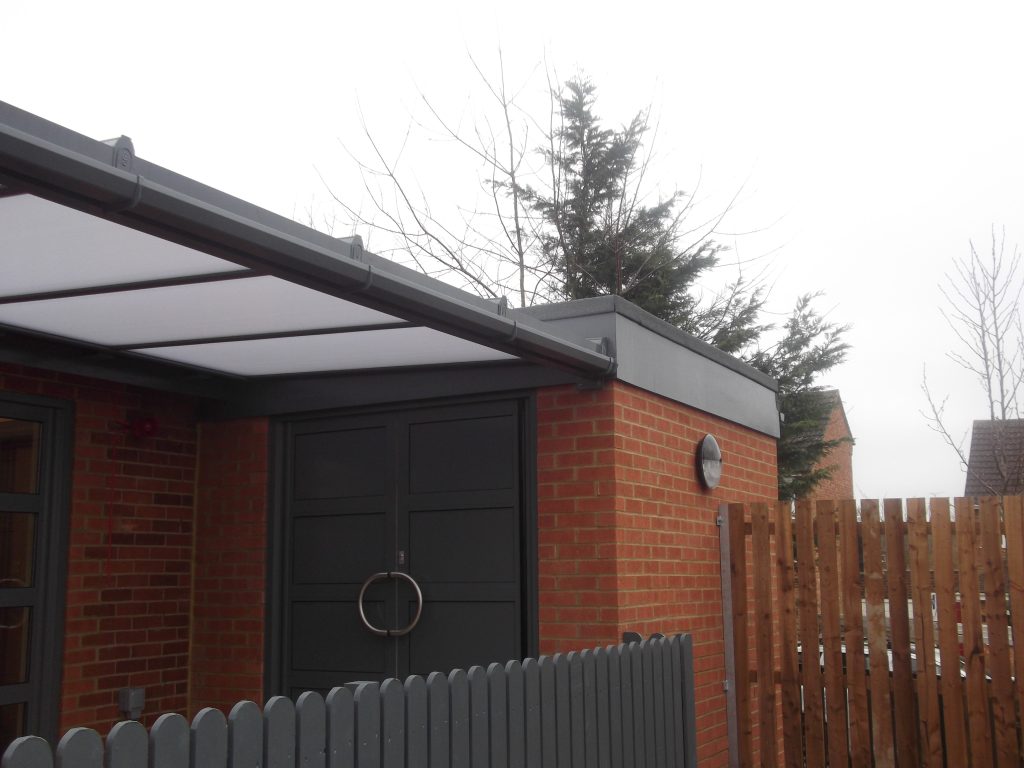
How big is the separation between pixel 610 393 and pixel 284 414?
87.3 inches

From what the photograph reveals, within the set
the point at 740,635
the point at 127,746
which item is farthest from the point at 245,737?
the point at 740,635

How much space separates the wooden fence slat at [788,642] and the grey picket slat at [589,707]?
2422 mm

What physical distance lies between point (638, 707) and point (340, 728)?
91.3 inches

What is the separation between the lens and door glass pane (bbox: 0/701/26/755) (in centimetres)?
571

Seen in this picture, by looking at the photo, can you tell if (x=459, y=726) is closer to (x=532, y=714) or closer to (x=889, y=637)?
(x=532, y=714)

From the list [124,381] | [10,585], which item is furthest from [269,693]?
[124,381]

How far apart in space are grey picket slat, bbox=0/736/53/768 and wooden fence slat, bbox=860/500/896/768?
504 cm

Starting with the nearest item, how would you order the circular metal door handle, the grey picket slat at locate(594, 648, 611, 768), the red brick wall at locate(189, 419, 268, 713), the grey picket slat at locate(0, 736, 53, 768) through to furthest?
the grey picket slat at locate(0, 736, 53, 768) → the grey picket slat at locate(594, 648, 611, 768) → the circular metal door handle → the red brick wall at locate(189, 419, 268, 713)

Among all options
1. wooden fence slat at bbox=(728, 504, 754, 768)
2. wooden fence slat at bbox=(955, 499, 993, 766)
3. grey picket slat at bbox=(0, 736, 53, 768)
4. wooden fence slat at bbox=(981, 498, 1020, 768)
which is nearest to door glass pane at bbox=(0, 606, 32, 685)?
grey picket slat at bbox=(0, 736, 53, 768)

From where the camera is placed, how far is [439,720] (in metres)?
3.47

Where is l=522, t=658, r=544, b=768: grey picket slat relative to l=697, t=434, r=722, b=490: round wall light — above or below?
below

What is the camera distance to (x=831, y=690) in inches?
254

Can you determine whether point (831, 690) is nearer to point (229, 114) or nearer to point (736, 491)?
point (736, 491)

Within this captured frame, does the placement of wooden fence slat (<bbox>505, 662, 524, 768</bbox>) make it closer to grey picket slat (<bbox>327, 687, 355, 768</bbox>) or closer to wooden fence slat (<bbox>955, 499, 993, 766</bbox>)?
grey picket slat (<bbox>327, 687, 355, 768</bbox>)
